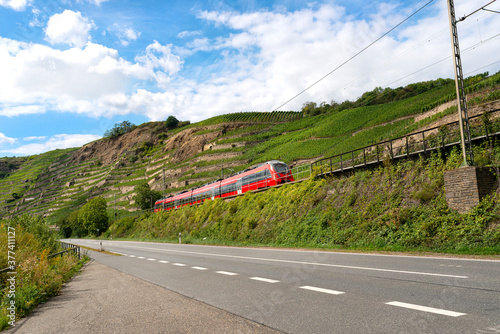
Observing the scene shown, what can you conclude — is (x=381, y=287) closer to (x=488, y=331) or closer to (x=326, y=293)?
(x=326, y=293)

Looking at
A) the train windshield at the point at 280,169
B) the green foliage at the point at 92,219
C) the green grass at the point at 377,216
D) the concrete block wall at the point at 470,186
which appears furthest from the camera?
the green foliage at the point at 92,219

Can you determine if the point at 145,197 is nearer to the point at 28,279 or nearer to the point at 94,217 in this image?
the point at 94,217

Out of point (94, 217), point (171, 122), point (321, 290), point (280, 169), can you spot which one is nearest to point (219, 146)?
point (94, 217)

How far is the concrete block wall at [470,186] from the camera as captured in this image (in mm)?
13164

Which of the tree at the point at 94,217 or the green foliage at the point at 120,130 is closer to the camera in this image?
the tree at the point at 94,217

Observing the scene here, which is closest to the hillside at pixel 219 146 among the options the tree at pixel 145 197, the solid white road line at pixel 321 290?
the tree at pixel 145 197

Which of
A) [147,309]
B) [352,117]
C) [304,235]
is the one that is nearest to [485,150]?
[304,235]

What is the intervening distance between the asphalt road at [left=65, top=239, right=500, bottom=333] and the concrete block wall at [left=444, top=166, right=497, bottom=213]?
4194 mm

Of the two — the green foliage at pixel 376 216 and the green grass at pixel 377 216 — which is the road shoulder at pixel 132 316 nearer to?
the green grass at pixel 377 216

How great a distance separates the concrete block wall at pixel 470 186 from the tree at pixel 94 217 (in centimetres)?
8975

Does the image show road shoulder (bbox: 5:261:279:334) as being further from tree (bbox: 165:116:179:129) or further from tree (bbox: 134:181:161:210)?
tree (bbox: 165:116:179:129)

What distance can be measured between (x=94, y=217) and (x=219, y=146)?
126 ft

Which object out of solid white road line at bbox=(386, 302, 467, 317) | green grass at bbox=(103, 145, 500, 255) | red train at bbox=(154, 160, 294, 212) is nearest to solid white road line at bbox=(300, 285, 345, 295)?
solid white road line at bbox=(386, 302, 467, 317)

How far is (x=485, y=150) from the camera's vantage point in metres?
14.4
